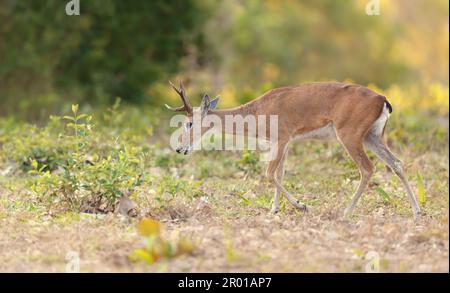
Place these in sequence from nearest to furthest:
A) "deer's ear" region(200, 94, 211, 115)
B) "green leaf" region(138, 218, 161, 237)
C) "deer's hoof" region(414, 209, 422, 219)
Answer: "green leaf" region(138, 218, 161, 237) → "deer's hoof" region(414, 209, 422, 219) → "deer's ear" region(200, 94, 211, 115)

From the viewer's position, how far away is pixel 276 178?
1009 cm

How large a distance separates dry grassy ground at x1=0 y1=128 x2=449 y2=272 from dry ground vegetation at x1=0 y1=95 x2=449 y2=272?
0.04 ft

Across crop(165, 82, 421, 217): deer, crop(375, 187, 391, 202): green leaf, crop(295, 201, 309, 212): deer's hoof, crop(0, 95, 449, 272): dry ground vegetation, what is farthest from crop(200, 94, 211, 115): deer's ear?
crop(375, 187, 391, 202): green leaf

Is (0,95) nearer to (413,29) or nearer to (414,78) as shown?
(414,78)

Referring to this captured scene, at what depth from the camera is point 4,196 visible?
34.6ft

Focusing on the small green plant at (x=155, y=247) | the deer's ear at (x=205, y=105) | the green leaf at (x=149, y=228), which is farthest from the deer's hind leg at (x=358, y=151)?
the green leaf at (x=149, y=228)

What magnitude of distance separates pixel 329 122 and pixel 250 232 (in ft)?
7.43

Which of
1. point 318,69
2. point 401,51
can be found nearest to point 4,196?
point 318,69

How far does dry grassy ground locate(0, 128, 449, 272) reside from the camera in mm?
7164

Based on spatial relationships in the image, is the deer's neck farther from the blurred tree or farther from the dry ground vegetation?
the blurred tree

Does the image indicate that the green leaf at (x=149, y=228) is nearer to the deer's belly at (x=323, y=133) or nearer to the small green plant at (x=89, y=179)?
the small green plant at (x=89, y=179)

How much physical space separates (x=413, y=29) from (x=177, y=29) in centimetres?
2595
